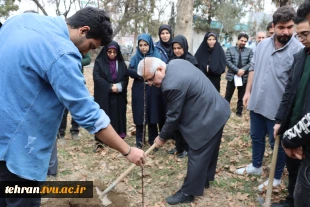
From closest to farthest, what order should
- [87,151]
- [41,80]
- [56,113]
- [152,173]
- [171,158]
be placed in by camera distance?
[41,80] < [56,113] < [152,173] < [171,158] < [87,151]

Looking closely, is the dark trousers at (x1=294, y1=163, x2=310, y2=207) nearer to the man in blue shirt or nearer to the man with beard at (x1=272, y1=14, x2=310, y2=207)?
the man with beard at (x1=272, y1=14, x2=310, y2=207)

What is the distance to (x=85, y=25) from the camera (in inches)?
62.3

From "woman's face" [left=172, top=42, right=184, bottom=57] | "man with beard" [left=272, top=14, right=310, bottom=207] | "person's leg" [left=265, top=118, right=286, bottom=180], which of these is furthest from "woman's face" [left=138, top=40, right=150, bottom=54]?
"man with beard" [left=272, top=14, right=310, bottom=207]

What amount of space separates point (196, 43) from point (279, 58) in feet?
90.7

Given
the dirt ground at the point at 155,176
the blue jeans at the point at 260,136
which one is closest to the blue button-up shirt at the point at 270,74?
the blue jeans at the point at 260,136

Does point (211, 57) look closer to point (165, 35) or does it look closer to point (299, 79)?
point (165, 35)

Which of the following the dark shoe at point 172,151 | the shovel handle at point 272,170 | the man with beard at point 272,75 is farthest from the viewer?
the dark shoe at point 172,151

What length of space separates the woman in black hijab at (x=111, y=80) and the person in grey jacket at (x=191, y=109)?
1405mm

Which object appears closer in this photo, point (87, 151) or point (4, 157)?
point (4, 157)

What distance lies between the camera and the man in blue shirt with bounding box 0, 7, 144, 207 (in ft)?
4.68

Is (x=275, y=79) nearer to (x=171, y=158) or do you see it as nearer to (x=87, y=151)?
(x=171, y=158)

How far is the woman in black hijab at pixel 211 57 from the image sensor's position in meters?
5.16

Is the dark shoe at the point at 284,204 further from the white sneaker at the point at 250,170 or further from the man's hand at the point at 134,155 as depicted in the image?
the man's hand at the point at 134,155

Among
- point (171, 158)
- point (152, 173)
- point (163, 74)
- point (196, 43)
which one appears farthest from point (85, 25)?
point (196, 43)
